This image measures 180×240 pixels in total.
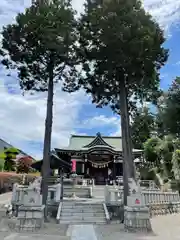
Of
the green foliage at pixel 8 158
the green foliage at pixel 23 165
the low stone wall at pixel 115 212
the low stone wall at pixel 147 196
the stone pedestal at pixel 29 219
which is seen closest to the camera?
the stone pedestal at pixel 29 219

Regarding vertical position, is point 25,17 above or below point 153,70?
above

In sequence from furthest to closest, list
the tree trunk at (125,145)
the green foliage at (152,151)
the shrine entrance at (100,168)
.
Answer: the green foliage at (152,151) < the shrine entrance at (100,168) < the tree trunk at (125,145)

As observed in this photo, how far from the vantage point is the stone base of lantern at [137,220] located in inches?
335

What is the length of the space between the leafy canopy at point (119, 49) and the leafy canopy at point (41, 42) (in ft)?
3.37

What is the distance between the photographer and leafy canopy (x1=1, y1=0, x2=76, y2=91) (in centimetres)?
1177

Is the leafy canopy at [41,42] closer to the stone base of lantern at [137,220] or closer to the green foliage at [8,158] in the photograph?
the stone base of lantern at [137,220]

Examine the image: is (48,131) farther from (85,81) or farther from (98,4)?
(98,4)

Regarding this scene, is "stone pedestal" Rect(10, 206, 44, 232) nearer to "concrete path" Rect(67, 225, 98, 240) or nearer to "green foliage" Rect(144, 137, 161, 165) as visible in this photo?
"concrete path" Rect(67, 225, 98, 240)

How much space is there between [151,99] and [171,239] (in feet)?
28.2

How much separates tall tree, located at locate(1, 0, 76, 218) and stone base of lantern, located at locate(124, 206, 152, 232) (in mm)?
4236

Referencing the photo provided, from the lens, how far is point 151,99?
1413 cm

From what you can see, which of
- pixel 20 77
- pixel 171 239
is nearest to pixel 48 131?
pixel 20 77

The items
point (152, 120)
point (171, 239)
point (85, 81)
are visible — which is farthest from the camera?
point (152, 120)

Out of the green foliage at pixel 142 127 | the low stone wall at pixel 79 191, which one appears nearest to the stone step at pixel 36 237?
the low stone wall at pixel 79 191
